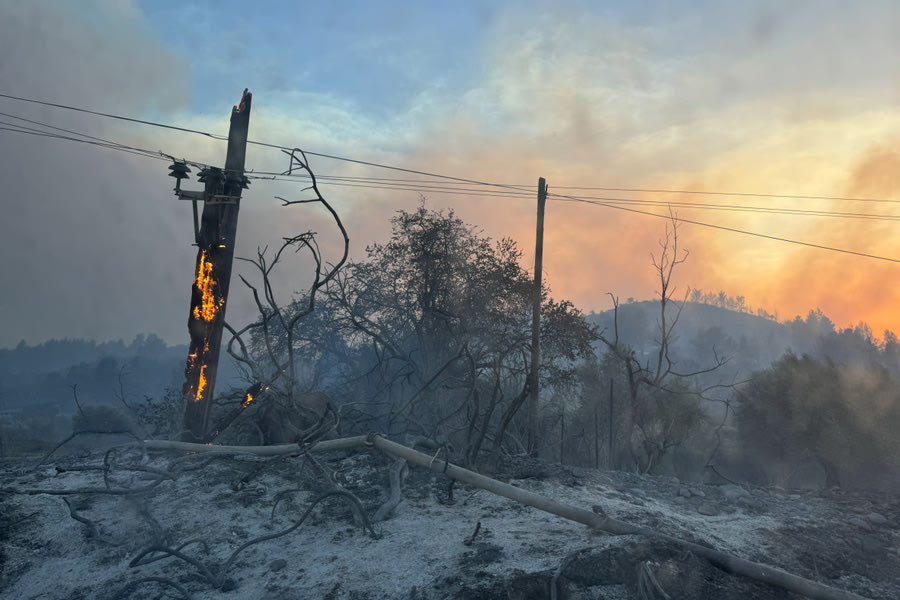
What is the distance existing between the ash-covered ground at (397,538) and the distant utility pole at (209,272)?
5.63 feet

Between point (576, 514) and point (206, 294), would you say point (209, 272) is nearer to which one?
point (206, 294)

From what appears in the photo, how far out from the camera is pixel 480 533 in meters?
4.52

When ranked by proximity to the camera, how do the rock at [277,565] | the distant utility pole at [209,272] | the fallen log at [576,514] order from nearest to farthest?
1. the fallen log at [576,514]
2. the rock at [277,565]
3. the distant utility pole at [209,272]

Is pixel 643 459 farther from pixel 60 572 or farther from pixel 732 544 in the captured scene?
pixel 60 572

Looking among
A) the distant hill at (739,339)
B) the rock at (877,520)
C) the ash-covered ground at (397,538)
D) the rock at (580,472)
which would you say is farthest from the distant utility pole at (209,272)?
the distant hill at (739,339)

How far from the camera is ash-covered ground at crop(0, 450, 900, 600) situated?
3650 mm

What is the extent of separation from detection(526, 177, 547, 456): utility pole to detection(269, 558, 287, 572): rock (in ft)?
21.9

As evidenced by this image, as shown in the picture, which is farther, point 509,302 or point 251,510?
point 509,302

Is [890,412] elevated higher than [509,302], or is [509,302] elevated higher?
[509,302]

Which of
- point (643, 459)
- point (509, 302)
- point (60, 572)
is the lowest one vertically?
point (643, 459)

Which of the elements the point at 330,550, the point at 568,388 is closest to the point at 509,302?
the point at 568,388

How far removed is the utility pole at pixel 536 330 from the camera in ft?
35.5

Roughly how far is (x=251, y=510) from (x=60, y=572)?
159 cm

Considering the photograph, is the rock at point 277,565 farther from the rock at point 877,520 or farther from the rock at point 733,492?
the rock at point 877,520
